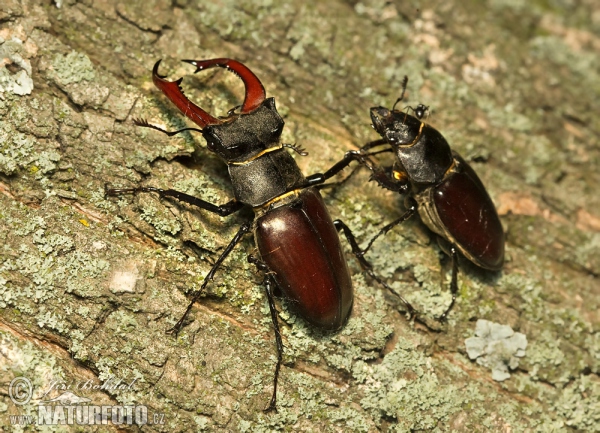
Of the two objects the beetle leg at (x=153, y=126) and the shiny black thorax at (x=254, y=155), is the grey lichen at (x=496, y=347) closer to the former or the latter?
the shiny black thorax at (x=254, y=155)

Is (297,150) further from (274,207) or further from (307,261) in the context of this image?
(307,261)

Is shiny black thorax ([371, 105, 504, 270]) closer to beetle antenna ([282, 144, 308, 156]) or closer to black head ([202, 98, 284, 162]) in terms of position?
beetle antenna ([282, 144, 308, 156])

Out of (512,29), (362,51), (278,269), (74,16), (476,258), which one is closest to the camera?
(278,269)

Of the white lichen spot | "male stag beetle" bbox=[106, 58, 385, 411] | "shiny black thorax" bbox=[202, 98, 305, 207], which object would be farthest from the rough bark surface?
"shiny black thorax" bbox=[202, 98, 305, 207]

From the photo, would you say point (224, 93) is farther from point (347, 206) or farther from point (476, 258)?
point (476, 258)

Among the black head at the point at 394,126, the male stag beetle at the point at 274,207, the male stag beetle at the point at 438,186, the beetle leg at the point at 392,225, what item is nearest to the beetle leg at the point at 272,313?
the male stag beetle at the point at 274,207

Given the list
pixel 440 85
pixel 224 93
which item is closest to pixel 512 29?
pixel 440 85
